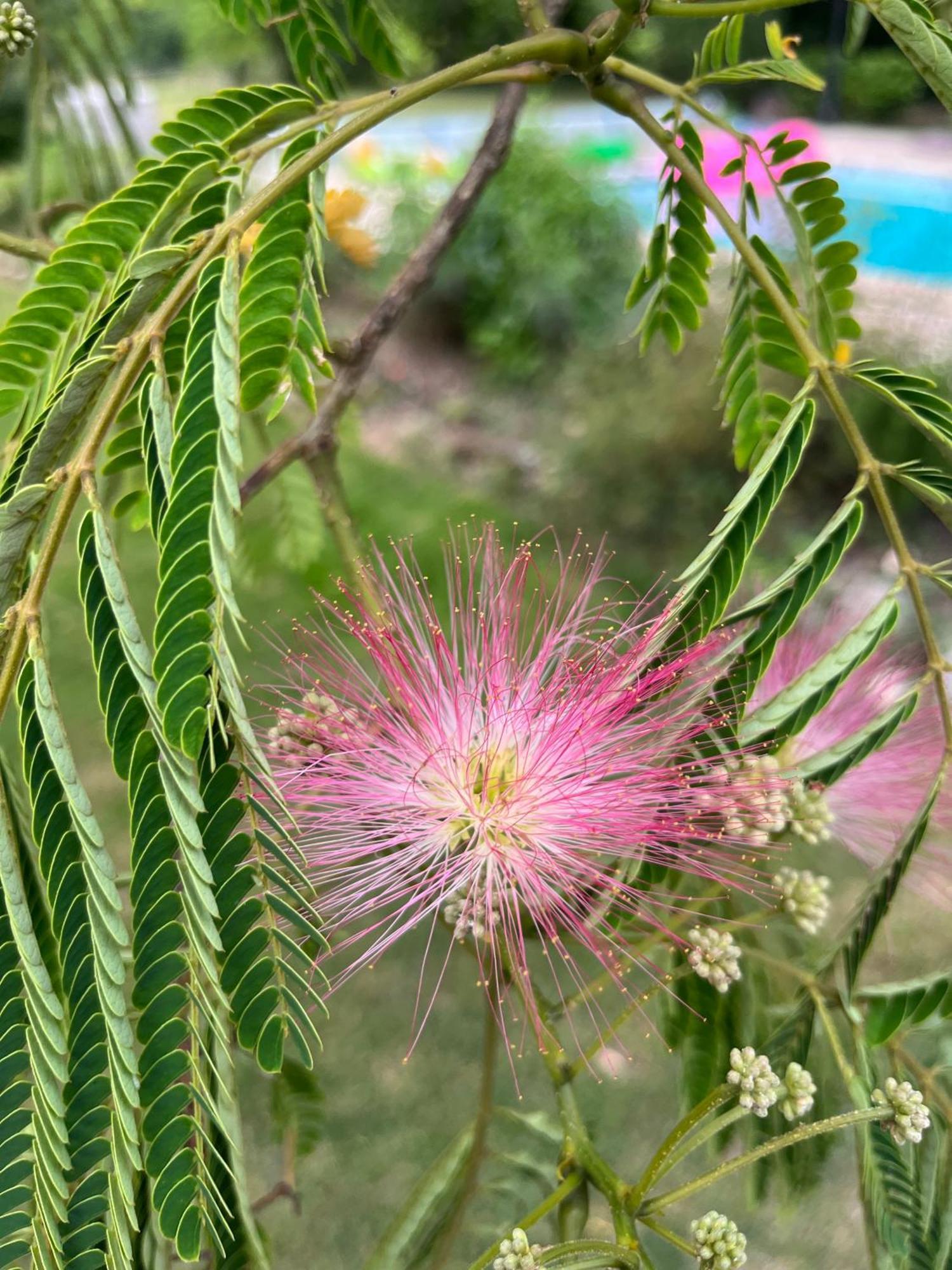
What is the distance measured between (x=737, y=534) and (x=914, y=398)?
0.18m

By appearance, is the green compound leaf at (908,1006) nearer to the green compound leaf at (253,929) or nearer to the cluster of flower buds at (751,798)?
the cluster of flower buds at (751,798)

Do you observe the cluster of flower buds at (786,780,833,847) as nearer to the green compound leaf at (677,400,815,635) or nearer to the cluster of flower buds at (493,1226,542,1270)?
the green compound leaf at (677,400,815,635)

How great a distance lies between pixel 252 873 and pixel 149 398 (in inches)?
9.5

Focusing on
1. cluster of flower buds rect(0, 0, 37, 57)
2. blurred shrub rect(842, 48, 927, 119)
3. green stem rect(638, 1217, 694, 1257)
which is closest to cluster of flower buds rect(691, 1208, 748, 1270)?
green stem rect(638, 1217, 694, 1257)

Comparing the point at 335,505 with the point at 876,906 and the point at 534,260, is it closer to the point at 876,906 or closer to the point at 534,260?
the point at 876,906

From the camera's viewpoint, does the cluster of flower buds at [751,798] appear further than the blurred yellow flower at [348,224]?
No

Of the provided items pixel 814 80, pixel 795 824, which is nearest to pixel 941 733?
pixel 795 824

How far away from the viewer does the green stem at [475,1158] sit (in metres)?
0.68

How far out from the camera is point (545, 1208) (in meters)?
0.56

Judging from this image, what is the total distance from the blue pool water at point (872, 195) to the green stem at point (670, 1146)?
4.87 metres

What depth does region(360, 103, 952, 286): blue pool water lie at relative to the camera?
5.66m

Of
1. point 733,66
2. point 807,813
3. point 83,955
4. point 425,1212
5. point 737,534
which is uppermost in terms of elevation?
point 733,66

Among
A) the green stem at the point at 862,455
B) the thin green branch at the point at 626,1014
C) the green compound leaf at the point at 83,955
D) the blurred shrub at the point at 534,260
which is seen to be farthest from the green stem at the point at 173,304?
the blurred shrub at the point at 534,260

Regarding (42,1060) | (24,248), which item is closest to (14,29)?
(24,248)
